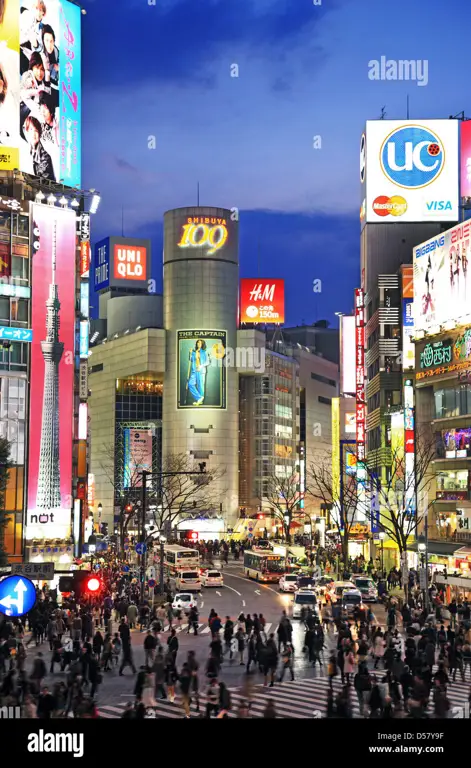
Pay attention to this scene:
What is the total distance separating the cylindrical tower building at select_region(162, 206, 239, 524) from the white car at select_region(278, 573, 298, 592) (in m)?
82.2

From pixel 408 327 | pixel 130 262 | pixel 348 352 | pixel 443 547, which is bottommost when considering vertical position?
pixel 443 547

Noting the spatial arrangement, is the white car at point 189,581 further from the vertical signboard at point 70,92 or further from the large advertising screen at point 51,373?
the vertical signboard at point 70,92

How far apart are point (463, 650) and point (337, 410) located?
96.8m

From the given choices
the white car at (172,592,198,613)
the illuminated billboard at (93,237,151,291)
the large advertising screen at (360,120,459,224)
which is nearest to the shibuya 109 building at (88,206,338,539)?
the illuminated billboard at (93,237,151,291)

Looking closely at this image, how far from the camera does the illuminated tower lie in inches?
2938

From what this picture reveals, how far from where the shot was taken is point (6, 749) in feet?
59.0

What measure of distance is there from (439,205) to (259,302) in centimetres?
6115

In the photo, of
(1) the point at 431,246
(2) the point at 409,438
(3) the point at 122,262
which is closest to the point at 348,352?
A: (2) the point at 409,438

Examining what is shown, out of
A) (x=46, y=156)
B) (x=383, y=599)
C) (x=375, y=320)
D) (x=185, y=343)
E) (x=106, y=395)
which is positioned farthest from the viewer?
(x=106, y=395)

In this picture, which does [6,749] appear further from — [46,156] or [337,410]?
[337,410]

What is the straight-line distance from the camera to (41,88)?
254ft

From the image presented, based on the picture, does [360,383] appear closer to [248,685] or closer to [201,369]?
[201,369]

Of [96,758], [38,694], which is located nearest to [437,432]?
[38,694]

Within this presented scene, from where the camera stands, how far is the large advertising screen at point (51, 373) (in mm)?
74438
